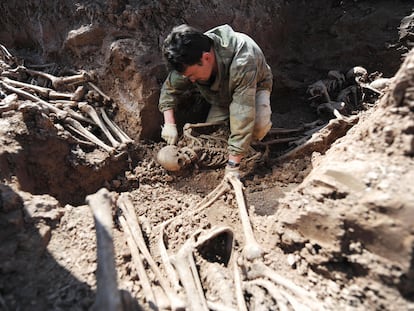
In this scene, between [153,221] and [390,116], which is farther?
[153,221]

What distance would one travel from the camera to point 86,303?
1.33 m

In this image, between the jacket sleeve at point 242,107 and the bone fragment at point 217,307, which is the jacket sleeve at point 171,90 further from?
the bone fragment at point 217,307

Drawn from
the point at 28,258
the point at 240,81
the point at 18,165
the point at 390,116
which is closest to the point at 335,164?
the point at 390,116

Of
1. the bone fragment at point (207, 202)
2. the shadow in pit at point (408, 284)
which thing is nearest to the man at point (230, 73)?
the bone fragment at point (207, 202)

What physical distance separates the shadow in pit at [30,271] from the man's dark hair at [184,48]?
1.34 m

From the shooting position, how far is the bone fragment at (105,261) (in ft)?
3.54

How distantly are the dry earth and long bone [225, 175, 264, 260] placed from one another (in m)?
0.04

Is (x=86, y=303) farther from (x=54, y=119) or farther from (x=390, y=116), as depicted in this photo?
(x=54, y=119)

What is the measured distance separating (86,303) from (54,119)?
5.84ft

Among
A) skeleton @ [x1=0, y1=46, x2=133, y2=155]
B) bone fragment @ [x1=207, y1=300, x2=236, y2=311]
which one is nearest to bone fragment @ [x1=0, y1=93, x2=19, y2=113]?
skeleton @ [x1=0, y1=46, x2=133, y2=155]

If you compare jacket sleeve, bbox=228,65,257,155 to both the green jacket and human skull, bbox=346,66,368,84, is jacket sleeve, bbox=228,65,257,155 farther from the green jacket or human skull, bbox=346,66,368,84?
human skull, bbox=346,66,368,84

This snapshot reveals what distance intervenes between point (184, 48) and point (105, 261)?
1578 mm

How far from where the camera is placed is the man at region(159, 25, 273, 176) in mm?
2258

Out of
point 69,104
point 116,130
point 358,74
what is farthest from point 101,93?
point 358,74
